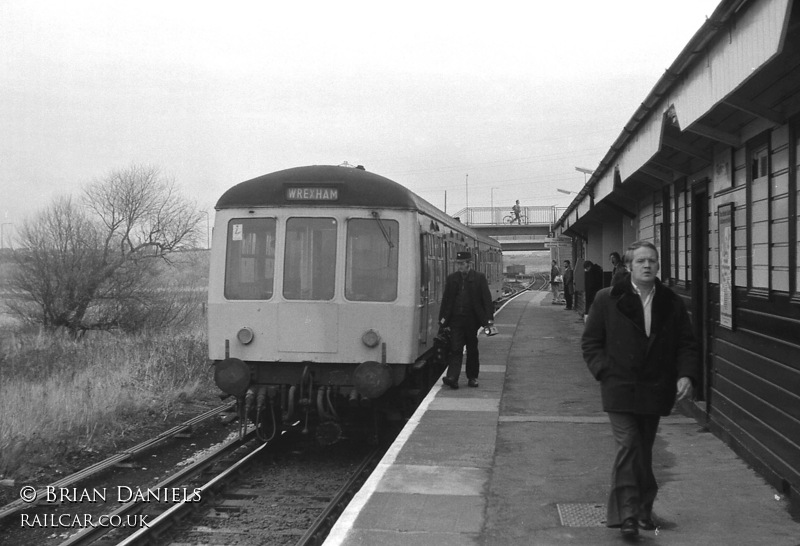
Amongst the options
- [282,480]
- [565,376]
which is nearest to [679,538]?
[282,480]

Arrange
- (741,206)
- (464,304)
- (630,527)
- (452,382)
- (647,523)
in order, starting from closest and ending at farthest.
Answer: (630,527), (647,523), (741,206), (464,304), (452,382)

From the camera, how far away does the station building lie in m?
5.10

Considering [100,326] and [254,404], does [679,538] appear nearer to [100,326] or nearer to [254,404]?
[254,404]

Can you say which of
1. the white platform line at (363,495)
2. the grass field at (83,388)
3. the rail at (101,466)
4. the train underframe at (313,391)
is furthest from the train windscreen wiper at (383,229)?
the grass field at (83,388)

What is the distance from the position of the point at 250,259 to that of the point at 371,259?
52.4 inches

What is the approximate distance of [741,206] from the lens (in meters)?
7.00

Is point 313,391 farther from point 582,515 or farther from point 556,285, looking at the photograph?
point 556,285

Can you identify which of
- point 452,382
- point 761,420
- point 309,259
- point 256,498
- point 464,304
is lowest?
point 256,498

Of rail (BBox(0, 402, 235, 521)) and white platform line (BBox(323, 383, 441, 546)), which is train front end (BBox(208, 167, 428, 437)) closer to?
white platform line (BBox(323, 383, 441, 546))

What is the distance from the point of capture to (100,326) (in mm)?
23781

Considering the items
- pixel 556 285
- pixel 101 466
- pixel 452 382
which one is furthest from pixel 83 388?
pixel 556 285

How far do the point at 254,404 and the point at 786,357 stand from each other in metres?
5.41

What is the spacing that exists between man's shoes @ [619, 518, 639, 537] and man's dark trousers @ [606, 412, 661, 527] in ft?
0.09

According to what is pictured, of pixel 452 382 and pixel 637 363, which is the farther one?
pixel 452 382
